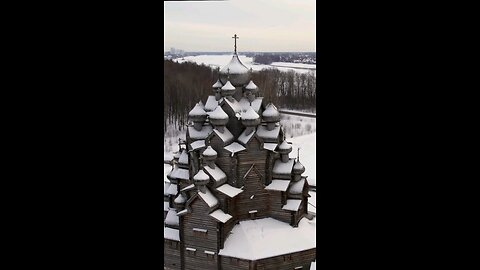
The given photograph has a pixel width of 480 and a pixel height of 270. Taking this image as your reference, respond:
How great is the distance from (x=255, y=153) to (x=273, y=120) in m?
0.85

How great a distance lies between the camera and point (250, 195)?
908 cm

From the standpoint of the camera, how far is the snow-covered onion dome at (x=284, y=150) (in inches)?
371

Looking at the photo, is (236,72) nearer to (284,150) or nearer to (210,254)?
(284,150)

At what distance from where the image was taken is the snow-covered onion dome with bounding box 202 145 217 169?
8.72 metres

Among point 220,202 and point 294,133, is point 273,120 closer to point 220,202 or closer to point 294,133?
point 220,202

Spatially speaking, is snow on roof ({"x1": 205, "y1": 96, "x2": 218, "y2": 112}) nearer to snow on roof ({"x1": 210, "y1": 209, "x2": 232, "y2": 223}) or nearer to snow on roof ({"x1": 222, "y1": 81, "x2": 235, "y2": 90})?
snow on roof ({"x1": 222, "y1": 81, "x2": 235, "y2": 90})

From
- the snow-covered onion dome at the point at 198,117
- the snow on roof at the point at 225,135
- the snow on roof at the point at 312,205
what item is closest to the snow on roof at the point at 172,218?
the snow-covered onion dome at the point at 198,117

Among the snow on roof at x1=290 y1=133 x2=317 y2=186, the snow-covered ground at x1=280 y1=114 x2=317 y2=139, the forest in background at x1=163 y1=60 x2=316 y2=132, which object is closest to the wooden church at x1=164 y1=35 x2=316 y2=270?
the snow on roof at x1=290 y1=133 x2=317 y2=186

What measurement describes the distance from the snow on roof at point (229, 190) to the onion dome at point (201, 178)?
13.6 inches

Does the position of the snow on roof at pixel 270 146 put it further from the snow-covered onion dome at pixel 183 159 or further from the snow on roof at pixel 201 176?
the snow-covered onion dome at pixel 183 159

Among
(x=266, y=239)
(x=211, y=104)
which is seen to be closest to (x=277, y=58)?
(x=211, y=104)

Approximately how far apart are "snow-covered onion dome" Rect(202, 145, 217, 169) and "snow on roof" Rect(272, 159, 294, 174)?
4.65ft

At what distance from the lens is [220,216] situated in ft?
27.7

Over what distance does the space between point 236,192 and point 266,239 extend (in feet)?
3.62
